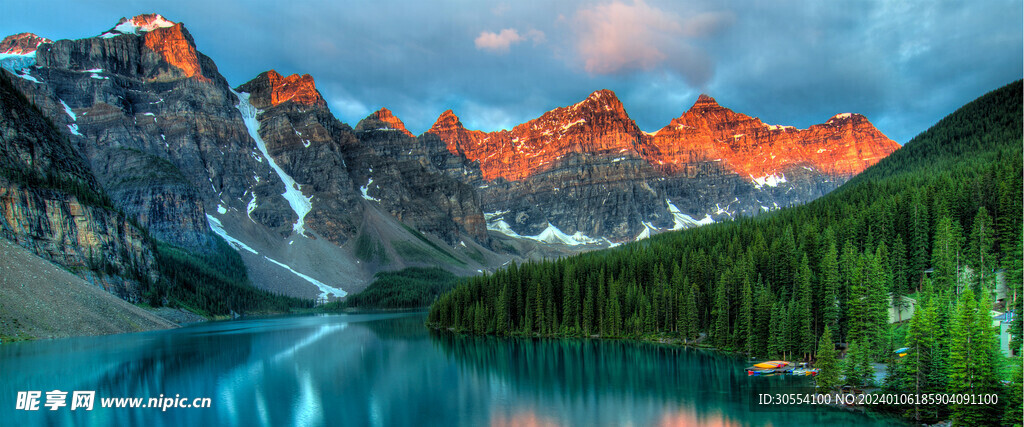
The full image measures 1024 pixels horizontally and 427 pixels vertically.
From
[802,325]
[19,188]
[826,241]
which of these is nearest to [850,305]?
[802,325]

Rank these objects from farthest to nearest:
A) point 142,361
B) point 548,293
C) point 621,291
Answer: point 548,293
point 621,291
point 142,361

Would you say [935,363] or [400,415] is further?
[400,415]

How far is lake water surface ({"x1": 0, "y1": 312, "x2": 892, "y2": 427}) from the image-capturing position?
41.8 m

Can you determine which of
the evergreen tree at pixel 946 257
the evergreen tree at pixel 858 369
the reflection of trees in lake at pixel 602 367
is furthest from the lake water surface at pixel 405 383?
the evergreen tree at pixel 946 257

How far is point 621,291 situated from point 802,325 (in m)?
34.9

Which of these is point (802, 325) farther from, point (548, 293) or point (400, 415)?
point (548, 293)

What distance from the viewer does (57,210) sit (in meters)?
118

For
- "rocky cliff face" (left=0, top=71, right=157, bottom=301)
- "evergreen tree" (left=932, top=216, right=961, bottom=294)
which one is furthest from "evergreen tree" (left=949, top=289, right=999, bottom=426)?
"rocky cliff face" (left=0, top=71, right=157, bottom=301)

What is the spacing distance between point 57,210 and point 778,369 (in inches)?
4934

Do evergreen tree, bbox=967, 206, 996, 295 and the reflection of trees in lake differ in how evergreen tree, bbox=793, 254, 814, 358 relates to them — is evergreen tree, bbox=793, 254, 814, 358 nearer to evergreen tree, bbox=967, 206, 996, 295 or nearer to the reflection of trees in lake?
the reflection of trees in lake

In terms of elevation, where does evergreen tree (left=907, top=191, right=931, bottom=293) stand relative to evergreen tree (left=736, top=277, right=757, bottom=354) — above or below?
above

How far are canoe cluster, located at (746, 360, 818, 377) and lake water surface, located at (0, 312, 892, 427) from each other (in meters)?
1.48

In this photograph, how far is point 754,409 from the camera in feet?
138

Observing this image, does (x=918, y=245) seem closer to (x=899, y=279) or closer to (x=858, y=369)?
(x=899, y=279)
